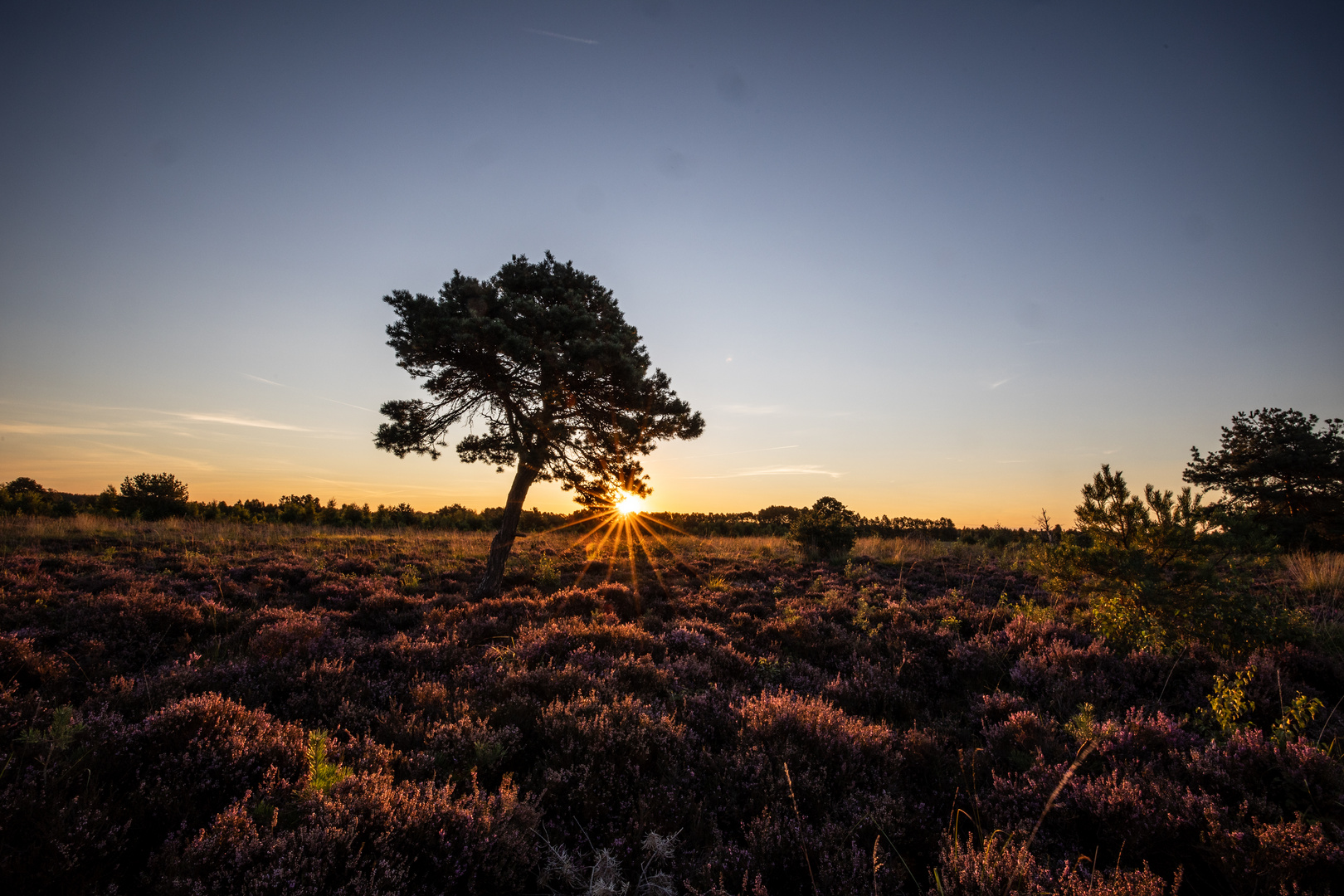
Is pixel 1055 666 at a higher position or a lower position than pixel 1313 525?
lower

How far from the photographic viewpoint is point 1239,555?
633cm

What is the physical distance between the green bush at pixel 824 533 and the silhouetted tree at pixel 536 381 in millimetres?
10550

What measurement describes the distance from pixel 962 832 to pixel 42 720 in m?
6.96

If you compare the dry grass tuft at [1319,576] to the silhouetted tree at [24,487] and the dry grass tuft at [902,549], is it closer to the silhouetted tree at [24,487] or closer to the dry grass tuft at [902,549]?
the dry grass tuft at [902,549]

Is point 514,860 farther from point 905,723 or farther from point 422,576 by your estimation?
point 422,576

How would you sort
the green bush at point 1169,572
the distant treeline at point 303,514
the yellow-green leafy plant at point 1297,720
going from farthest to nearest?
1. the distant treeline at point 303,514
2. the green bush at point 1169,572
3. the yellow-green leafy plant at point 1297,720

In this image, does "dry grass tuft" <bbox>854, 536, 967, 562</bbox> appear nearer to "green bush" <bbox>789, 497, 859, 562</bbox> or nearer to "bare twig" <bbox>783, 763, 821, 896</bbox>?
"green bush" <bbox>789, 497, 859, 562</bbox>

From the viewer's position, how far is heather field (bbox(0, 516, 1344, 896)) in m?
2.71

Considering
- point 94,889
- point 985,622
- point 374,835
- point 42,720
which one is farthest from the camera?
point 985,622

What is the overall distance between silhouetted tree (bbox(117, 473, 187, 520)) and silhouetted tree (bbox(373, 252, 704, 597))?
29.7 meters

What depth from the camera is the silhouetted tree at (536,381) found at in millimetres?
10469

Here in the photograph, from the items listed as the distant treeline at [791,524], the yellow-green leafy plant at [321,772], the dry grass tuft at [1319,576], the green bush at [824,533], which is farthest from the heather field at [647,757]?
the distant treeline at [791,524]

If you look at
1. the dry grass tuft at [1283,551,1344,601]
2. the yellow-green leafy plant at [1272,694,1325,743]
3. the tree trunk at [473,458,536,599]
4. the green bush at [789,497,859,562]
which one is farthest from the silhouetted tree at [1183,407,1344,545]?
the tree trunk at [473,458,536,599]

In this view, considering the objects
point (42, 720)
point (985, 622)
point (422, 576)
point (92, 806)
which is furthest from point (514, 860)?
point (422, 576)
